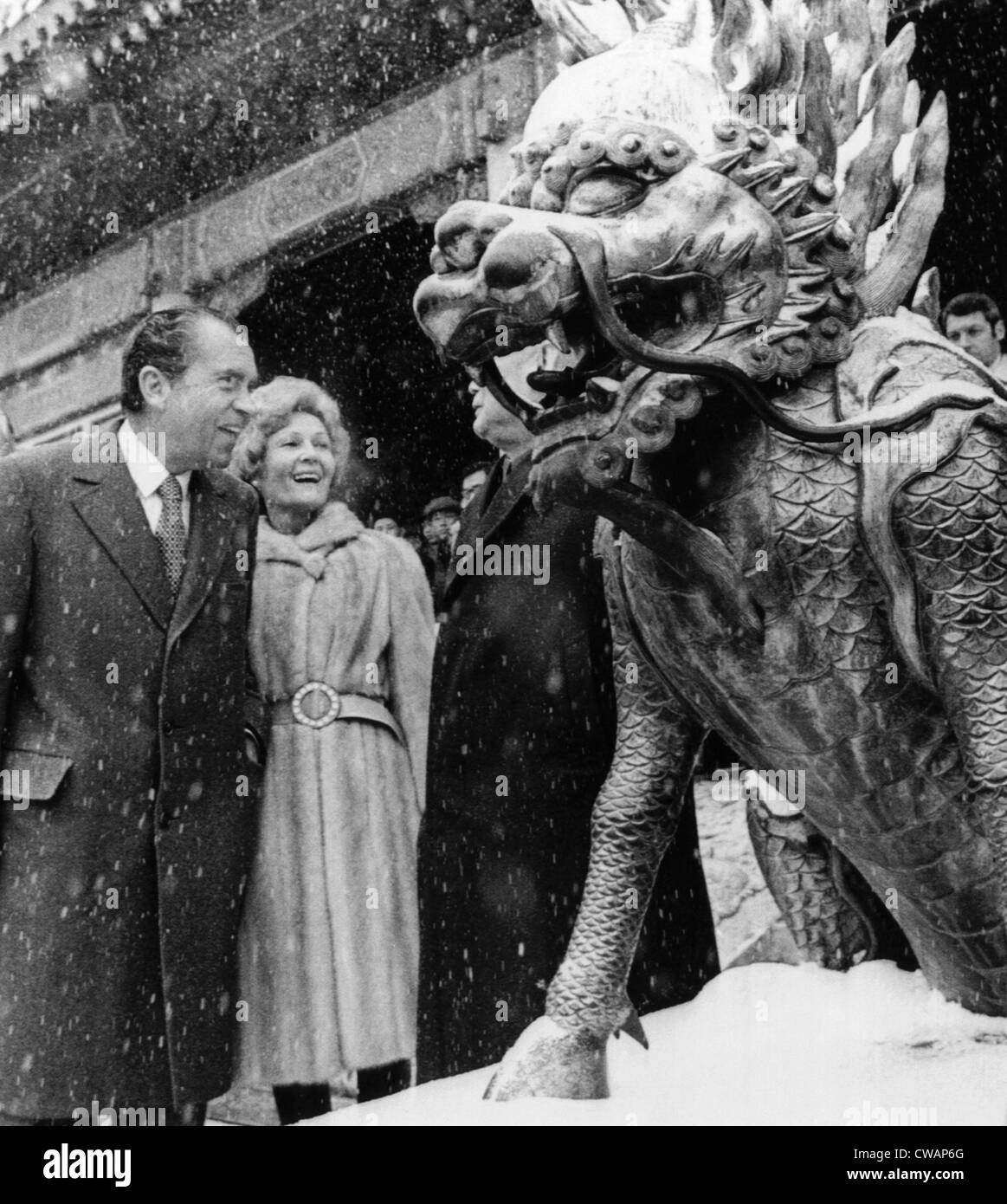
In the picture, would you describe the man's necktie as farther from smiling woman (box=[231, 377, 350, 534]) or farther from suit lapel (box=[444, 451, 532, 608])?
smiling woman (box=[231, 377, 350, 534])

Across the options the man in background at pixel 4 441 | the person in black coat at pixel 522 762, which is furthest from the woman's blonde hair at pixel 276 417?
the person in black coat at pixel 522 762

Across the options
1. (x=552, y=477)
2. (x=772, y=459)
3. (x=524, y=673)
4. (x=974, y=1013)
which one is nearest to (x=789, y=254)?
(x=772, y=459)

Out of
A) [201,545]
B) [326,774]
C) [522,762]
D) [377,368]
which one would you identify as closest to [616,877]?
[522,762]

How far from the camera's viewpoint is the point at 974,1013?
1.92 meters

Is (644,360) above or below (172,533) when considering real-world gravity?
below

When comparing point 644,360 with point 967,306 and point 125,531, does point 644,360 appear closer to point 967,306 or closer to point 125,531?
point 125,531

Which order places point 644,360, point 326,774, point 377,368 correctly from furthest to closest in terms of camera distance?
point 377,368, point 326,774, point 644,360

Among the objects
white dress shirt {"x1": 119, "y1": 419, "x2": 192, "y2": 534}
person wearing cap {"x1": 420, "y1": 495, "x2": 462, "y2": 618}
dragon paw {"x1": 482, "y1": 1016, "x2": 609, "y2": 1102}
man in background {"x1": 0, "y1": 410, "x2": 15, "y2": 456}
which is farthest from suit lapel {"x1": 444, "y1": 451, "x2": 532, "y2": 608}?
person wearing cap {"x1": 420, "y1": 495, "x2": 462, "y2": 618}

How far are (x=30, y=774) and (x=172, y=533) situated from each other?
1.42ft

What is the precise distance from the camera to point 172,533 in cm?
289

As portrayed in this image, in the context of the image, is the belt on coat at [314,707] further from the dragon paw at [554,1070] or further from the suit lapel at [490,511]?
the dragon paw at [554,1070]
